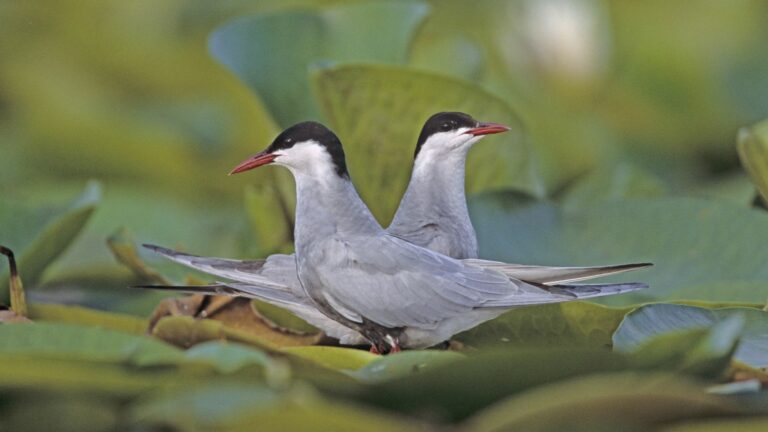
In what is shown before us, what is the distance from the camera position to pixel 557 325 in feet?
5.38

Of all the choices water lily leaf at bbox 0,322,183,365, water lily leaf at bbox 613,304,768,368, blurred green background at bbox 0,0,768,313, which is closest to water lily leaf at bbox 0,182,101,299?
blurred green background at bbox 0,0,768,313

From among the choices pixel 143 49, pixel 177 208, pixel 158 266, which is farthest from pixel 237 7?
pixel 158 266

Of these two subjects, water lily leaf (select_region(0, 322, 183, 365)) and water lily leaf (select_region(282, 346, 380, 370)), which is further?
water lily leaf (select_region(282, 346, 380, 370))

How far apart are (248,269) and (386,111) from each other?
428 mm

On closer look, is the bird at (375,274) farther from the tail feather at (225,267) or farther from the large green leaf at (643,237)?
the large green leaf at (643,237)

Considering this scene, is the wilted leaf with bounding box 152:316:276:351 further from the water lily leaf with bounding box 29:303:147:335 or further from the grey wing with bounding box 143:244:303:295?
the water lily leaf with bounding box 29:303:147:335

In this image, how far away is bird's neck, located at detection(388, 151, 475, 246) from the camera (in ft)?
5.81

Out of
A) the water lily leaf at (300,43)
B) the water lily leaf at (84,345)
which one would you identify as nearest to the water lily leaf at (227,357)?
the water lily leaf at (84,345)

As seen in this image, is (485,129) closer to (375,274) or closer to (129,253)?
(375,274)

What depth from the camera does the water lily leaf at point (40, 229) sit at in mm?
1848

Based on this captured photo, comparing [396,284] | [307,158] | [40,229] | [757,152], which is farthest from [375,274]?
[757,152]

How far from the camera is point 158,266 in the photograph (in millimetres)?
1935

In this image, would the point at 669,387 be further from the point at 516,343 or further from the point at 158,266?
the point at 158,266

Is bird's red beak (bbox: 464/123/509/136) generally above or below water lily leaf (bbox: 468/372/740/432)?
above
